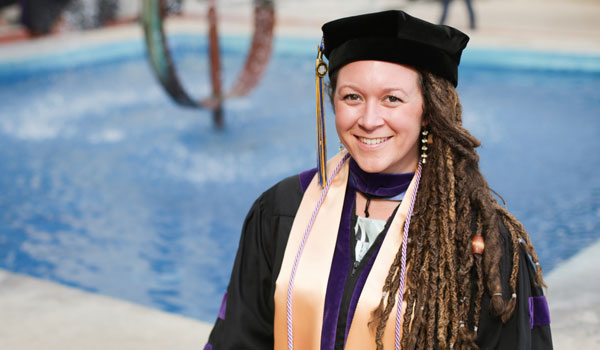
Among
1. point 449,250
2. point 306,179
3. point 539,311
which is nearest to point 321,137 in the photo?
point 306,179

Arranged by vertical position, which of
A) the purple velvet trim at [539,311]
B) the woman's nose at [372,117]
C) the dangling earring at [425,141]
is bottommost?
the purple velvet trim at [539,311]

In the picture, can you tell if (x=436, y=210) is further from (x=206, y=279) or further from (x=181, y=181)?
(x=181, y=181)

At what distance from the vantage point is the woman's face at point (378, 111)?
4.93 ft

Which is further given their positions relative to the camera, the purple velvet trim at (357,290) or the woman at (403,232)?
the purple velvet trim at (357,290)

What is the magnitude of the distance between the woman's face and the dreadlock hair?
0.05 metres

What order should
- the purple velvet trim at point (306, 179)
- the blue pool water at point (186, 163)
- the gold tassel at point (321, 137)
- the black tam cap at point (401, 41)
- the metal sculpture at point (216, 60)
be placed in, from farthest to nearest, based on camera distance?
the metal sculpture at point (216, 60)
the blue pool water at point (186, 163)
the purple velvet trim at point (306, 179)
the gold tassel at point (321, 137)
the black tam cap at point (401, 41)

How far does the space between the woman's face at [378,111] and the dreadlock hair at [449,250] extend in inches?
1.8

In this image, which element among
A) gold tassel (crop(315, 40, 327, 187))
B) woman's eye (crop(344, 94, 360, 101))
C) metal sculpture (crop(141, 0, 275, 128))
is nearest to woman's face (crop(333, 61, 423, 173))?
woman's eye (crop(344, 94, 360, 101))

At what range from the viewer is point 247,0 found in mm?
13867

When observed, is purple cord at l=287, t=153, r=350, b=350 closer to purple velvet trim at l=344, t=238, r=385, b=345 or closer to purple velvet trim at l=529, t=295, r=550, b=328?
purple velvet trim at l=344, t=238, r=385, b=345

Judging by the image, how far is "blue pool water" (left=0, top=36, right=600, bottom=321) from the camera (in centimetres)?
426

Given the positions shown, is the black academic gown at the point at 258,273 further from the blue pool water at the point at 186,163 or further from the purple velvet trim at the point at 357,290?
the blue pool water at the point at 186,163

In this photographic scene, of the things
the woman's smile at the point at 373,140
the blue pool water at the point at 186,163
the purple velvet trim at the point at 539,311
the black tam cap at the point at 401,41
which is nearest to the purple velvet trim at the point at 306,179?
the woman's smile at the point at 373,140

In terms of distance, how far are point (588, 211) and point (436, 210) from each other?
3.58 metres
